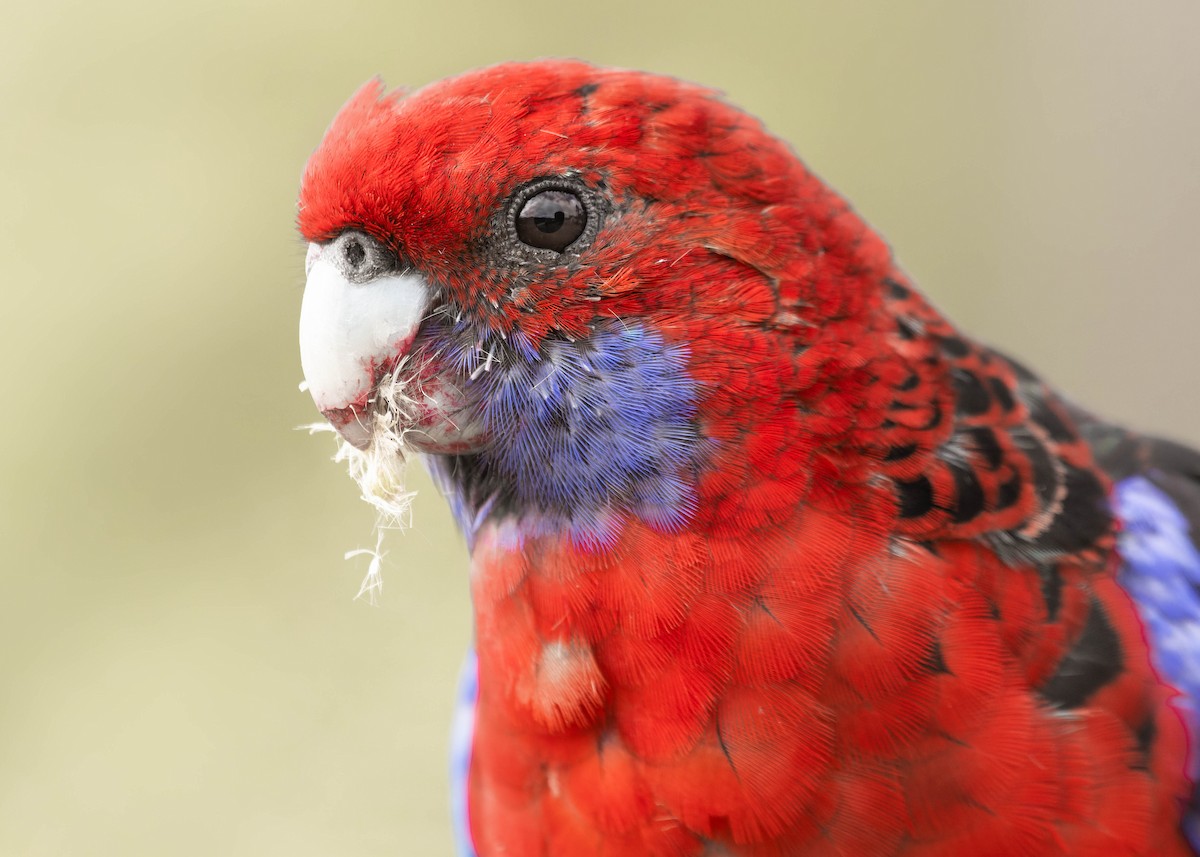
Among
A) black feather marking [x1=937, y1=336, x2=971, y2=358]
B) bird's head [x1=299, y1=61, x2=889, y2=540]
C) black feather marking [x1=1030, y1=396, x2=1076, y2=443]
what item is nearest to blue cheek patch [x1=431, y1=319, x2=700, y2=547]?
bird's head [x1=299, y1=61, x2=889, y2=540]

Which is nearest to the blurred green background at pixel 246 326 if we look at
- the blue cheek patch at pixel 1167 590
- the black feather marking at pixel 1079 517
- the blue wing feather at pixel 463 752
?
the blue wing feather at pixel 463 752

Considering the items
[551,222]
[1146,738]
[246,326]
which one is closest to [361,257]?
[551,222]

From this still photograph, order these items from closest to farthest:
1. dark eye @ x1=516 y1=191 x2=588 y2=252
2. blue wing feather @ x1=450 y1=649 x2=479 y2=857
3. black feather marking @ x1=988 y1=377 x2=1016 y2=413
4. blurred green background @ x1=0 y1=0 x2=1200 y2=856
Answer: dark eye @ x1=516 y1=191 x2=588 y2=252
black feather marking @ x1=988 y1=377 x2=1016 y2=413
blue wing feather @ x1=450 y1=649 x2=479 y2=857
blurred green background @ x1=0 y1=0 x2=1200 y2=856

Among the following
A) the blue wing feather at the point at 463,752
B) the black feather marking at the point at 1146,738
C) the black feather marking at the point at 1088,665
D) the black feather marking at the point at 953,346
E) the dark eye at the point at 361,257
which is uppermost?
the dark eye at the point at 361,257

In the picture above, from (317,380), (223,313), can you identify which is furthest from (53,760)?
(317,380)

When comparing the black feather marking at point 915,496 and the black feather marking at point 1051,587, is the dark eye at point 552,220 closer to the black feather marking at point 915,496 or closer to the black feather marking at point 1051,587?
the black feather marking at point 915,496

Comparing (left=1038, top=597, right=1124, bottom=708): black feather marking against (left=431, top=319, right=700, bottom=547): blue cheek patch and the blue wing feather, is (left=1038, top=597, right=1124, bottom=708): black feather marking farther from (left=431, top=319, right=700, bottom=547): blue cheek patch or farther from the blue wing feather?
the blue wing feather

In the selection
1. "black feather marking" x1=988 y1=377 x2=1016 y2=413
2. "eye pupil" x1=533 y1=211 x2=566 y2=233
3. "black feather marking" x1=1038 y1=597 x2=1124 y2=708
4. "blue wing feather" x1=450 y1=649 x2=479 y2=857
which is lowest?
"blue wing feather" x1=450 y1=649 x2=479 y2=857
